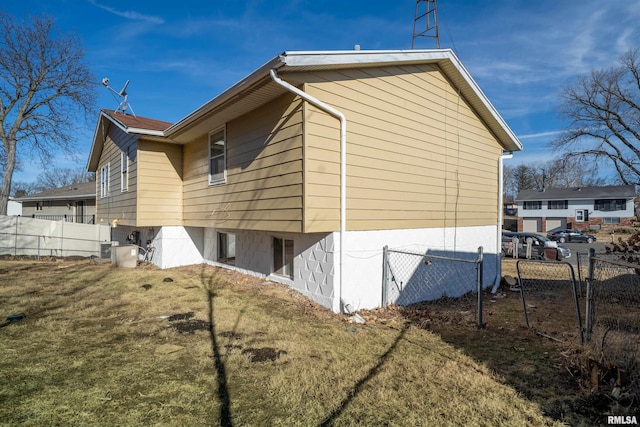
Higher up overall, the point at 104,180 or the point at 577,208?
the point at 104,180

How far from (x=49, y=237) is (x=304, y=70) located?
17.2 m

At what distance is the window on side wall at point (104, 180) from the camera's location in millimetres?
14070

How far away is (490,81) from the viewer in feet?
43.4

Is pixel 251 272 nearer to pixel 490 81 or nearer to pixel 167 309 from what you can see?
pixel 167 309

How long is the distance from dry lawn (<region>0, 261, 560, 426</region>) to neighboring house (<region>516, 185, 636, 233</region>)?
46.8 meters

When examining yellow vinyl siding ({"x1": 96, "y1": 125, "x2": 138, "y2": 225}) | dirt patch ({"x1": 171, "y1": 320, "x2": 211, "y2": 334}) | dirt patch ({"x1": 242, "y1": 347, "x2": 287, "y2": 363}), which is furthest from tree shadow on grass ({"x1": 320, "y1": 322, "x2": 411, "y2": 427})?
yellow vinyl siding ({"x1": 96, "y1": 125, "x2": 138, "y2": 225})

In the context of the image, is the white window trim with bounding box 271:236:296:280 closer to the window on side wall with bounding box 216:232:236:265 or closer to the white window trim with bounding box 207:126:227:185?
the white window trim with bounding box 207:126:227:185

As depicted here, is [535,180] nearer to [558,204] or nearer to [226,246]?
[558,204]

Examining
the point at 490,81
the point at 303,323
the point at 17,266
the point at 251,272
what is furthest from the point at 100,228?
the point at 490,81

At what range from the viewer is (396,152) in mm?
7402

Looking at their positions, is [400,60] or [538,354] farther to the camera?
[400,60]

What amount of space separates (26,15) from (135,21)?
12.6m

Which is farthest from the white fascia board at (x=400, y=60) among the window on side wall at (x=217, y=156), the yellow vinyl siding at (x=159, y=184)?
the yellow vinyl siding at (x=159, y=184)

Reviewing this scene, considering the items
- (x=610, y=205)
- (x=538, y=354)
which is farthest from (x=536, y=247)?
(x=610, y=205)
